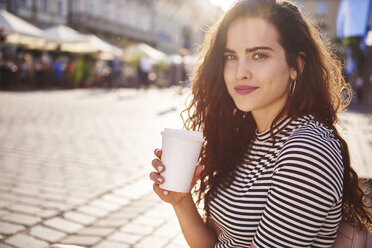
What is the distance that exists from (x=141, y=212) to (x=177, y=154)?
203 cm

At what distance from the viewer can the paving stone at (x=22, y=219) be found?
2959 mm

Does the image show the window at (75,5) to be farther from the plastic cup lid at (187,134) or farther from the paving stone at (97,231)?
the plastic cup lid at (187,134)

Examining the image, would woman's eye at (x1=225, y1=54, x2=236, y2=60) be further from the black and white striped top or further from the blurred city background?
the black and white striped top

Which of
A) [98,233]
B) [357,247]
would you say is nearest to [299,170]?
[357,247]

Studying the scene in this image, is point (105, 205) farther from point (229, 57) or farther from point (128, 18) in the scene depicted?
point (128, 18)

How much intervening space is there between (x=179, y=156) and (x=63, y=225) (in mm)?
1944

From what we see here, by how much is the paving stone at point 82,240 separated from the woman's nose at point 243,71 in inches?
72.7

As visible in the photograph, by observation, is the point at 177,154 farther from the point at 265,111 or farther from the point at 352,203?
the point at 352,203

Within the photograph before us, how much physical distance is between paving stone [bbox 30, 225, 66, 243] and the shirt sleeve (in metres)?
2.03

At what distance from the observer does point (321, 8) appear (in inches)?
1984

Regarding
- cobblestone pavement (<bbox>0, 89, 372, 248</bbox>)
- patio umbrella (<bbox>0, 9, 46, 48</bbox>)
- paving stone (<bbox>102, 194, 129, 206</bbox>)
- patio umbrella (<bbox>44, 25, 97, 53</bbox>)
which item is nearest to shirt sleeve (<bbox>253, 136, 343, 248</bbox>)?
cobblestone pavement (<bbox>0, 89, 372, 248</bbox>)

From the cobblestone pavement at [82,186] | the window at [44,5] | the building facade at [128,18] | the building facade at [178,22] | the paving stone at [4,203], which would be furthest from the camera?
the building facade at [178,22]

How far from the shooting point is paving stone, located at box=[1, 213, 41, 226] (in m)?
2.96

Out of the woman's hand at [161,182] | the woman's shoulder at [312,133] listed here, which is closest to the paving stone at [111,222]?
Answer: the woman's hand at [161,182]
